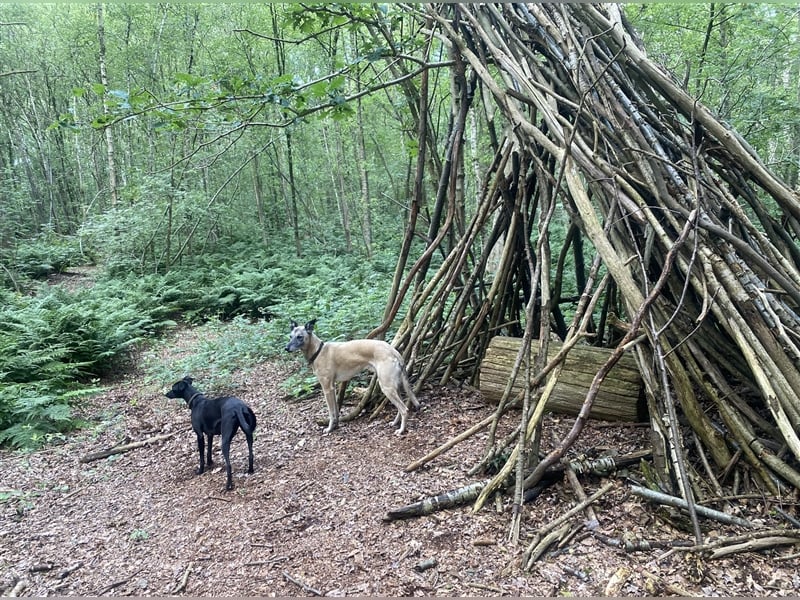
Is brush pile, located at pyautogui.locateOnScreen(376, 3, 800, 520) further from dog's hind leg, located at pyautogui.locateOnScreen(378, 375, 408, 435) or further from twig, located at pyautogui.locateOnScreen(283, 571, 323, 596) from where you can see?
twig, located at pyautogui.locateOnScreen(283, 571, 323, 596)

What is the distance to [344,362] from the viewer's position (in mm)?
5305

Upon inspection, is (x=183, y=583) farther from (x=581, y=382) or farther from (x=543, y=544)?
(x=581, y=382)

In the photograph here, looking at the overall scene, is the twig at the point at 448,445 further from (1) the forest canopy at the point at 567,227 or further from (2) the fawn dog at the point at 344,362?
(2) the fawn dog at the point at 344,362

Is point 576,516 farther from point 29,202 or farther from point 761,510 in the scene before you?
point 29,202

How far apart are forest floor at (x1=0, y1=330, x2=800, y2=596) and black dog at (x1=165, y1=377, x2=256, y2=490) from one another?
291mm

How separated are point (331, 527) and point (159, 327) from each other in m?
8.48

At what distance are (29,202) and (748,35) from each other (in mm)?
25256

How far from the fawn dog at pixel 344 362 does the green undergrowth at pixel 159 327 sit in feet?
3.33

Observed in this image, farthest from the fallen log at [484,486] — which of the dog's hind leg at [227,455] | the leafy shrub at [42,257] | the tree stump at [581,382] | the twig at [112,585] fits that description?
the leafy shrub at [42,257]

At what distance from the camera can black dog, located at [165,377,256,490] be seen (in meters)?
4.24

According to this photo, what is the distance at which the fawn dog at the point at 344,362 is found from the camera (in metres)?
5.12

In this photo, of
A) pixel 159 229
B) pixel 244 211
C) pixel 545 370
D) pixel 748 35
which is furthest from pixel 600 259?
pixel 244 211

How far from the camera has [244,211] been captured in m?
19.1

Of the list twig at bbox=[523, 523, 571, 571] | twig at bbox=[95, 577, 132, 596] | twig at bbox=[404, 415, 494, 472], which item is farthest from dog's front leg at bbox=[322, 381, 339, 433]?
twig at bbox=[523, 523, 571, 571]
